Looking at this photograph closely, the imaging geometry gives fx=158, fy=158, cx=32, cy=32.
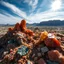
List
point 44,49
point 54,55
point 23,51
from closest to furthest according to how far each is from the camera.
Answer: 1. point 54,55
2. point 44,49
3. point 23,51

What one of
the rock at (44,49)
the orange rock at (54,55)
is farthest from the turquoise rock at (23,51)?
the orange rock at (54,55)

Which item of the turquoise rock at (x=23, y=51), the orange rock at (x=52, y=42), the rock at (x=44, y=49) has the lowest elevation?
the turquoise rock at (x=23, y=51)

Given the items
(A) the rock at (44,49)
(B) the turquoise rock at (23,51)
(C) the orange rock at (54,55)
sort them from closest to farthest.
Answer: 1. (C) the orange rock at (54,55)
2. (A) the rock at (44,49)
3. (B) the turquoise rock at (23,51)

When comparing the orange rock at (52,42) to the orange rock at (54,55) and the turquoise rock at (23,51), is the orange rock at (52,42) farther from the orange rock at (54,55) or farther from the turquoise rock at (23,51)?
the turquoise rock at (23,51)

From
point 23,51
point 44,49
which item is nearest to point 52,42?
point 44,49

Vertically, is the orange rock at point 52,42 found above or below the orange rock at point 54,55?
above

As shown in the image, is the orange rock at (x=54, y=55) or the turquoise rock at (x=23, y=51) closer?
the orange rock at (x=54, y=55)

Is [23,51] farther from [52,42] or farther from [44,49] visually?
[52,42]

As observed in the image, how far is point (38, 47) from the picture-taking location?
14.4m

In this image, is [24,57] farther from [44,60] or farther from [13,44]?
[13,44]

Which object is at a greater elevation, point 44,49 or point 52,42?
point 52,42

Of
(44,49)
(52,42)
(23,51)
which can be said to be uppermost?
(52,42)

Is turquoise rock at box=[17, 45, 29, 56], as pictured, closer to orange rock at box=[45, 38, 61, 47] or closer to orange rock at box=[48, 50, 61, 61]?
Result: orange rock at box=[45, 38, 61, 47]

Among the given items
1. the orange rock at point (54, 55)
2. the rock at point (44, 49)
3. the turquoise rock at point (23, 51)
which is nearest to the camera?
the orange rock at point (54, 55)
